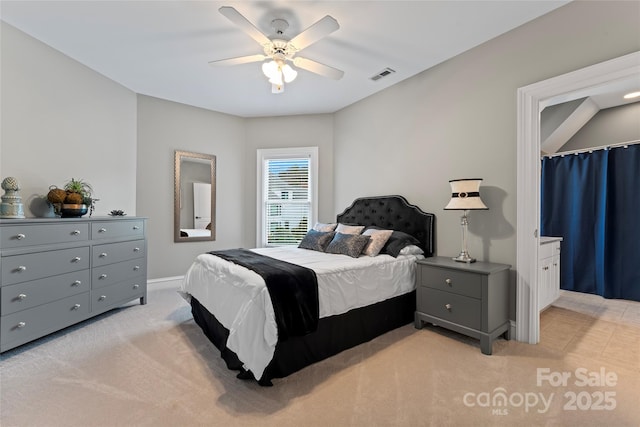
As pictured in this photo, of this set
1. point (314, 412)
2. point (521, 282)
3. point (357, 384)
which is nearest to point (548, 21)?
point (521, 282)

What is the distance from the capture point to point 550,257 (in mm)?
3348

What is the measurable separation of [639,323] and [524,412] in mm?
2491

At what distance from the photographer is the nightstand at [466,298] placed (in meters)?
2.35

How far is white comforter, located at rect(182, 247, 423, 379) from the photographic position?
1.84 meters

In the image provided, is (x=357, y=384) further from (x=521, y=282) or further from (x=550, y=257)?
(x=550, y=257)

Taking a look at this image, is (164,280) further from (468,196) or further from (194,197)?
(468,196)

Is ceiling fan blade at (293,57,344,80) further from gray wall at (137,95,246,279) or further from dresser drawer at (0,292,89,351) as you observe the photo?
dresser drawer at (0,292,89,351)

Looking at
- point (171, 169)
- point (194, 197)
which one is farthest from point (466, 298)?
point (171, 169)

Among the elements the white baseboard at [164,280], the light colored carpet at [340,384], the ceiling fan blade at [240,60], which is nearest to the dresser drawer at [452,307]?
the light colored carpet at [340,384]

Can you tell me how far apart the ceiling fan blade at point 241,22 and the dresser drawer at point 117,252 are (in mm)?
2617

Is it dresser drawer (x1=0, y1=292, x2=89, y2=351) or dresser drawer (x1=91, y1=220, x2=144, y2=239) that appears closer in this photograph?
dresser drawer (x1=0, y1=292, x2=89, y2=351)

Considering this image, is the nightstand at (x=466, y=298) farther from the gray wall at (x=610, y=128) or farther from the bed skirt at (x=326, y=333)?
the gray wall at (x=610, y=128)

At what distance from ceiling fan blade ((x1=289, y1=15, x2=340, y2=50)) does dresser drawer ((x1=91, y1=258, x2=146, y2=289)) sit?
118 inches

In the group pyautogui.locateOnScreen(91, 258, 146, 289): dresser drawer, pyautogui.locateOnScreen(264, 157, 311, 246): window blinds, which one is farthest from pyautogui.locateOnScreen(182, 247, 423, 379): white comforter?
pyautogui.locateOnScreen(264, 157, 311, 246): window blinds
